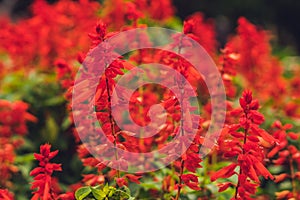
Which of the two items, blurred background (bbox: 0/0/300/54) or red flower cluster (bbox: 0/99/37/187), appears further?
blurred background (bbox: 0/0/300/54)

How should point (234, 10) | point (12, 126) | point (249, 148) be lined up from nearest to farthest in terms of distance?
point (249, 148) < point (12, 126) < point (234, 10)

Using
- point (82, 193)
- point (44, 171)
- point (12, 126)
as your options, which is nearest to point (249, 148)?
point (82, 193)

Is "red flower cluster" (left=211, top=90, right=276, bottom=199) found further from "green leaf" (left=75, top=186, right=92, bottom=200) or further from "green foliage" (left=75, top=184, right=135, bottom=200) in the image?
"green leaf" (left=75, top=186, right=92, bottom=200)

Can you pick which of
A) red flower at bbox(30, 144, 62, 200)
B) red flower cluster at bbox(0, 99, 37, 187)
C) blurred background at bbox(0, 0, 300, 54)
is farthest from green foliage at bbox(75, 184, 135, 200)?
blurred background at bbox(0, 0, 300, 54)

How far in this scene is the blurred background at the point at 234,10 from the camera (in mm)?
15422

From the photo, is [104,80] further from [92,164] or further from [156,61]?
[156,61]

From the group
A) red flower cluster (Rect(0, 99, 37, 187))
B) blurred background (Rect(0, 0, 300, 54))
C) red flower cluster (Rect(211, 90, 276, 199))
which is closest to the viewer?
red flower cluster (Rect(211, 90, 276, 199))

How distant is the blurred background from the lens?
15.4 meters

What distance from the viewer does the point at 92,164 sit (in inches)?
122

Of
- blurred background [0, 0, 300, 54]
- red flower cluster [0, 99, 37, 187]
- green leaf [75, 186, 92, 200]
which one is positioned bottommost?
green leaf [75, 186, 92, 200]

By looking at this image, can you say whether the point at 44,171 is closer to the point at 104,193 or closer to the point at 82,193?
the point at 82,193

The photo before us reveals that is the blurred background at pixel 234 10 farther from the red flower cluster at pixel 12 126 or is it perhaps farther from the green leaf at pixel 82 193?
the green leaf at pixel 82 193

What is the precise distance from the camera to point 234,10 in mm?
15703

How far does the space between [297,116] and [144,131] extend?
96.9 inches
